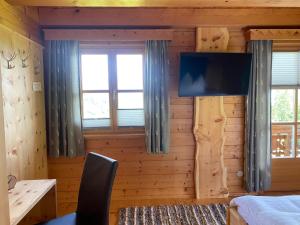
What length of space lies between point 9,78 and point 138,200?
2121mm

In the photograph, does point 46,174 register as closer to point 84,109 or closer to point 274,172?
point 84,109

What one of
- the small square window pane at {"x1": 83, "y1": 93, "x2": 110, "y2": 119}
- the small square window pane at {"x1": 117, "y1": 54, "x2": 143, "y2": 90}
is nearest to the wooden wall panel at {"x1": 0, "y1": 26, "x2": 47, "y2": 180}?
the small square window pane at {"x1": 83, "y1": 93, "x2": 110, "y2": 119}

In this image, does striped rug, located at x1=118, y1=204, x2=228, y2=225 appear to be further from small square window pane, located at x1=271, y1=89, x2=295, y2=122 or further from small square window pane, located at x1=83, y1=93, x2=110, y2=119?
small square window pane, located at x1=271, y1=89, x2=295, y2=122

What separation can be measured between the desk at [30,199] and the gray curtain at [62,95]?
0.92 meters

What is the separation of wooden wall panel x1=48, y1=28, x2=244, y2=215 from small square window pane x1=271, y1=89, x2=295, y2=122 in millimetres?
469

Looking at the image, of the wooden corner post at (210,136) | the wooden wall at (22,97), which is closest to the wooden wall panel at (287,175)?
the wooden corner post at (210,136)

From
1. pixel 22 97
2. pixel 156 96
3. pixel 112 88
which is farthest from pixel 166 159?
pixel 22 97

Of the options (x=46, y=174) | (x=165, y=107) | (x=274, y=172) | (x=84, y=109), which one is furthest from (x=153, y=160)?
(x=274, y=172)

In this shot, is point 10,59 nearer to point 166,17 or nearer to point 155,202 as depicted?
point 166,17

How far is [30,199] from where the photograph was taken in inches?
77.6

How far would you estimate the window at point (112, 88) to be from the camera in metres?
3.41

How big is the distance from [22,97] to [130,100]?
1.29 m

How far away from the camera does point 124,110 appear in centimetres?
347

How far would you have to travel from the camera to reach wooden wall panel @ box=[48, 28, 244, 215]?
3432mm
